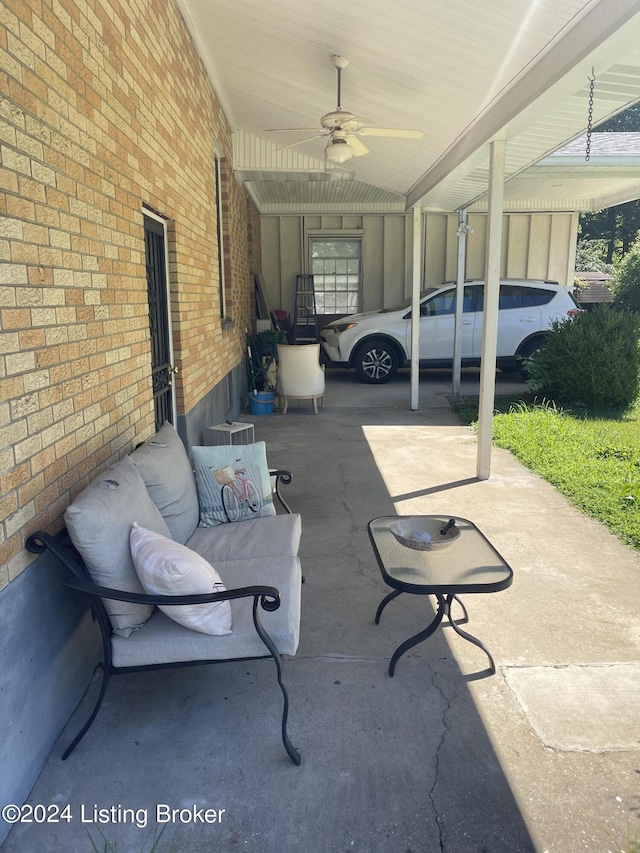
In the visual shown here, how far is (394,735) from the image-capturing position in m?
2.36

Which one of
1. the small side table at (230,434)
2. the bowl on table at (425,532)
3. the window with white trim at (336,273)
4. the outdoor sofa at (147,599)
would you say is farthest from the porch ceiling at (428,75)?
the window with white trim at (336,273)

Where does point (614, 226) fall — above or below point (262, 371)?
above

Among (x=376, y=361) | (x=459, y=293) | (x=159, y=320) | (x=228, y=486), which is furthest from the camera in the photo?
(x=376, y=361)

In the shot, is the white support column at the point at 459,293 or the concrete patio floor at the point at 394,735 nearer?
the concrete patio floor at the point at 394,735

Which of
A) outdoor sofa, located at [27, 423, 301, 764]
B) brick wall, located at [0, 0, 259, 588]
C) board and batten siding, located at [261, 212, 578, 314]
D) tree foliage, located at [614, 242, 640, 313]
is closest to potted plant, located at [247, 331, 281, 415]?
board and batten siding, located at [261, 212, 578, 314]

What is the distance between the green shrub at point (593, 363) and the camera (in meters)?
7.85

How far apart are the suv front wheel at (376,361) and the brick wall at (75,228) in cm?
637

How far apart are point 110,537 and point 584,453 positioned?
16.1 ft

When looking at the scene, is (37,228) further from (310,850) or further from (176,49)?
(176,49)

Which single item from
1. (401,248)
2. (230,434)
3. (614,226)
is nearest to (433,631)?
(230,434)

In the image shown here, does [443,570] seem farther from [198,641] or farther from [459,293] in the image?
[459,293]

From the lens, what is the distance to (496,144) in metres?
4.92

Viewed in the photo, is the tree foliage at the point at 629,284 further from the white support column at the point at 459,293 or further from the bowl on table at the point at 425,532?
the bowl on table at the point at 425,532

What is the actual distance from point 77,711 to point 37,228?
1.79 metres
